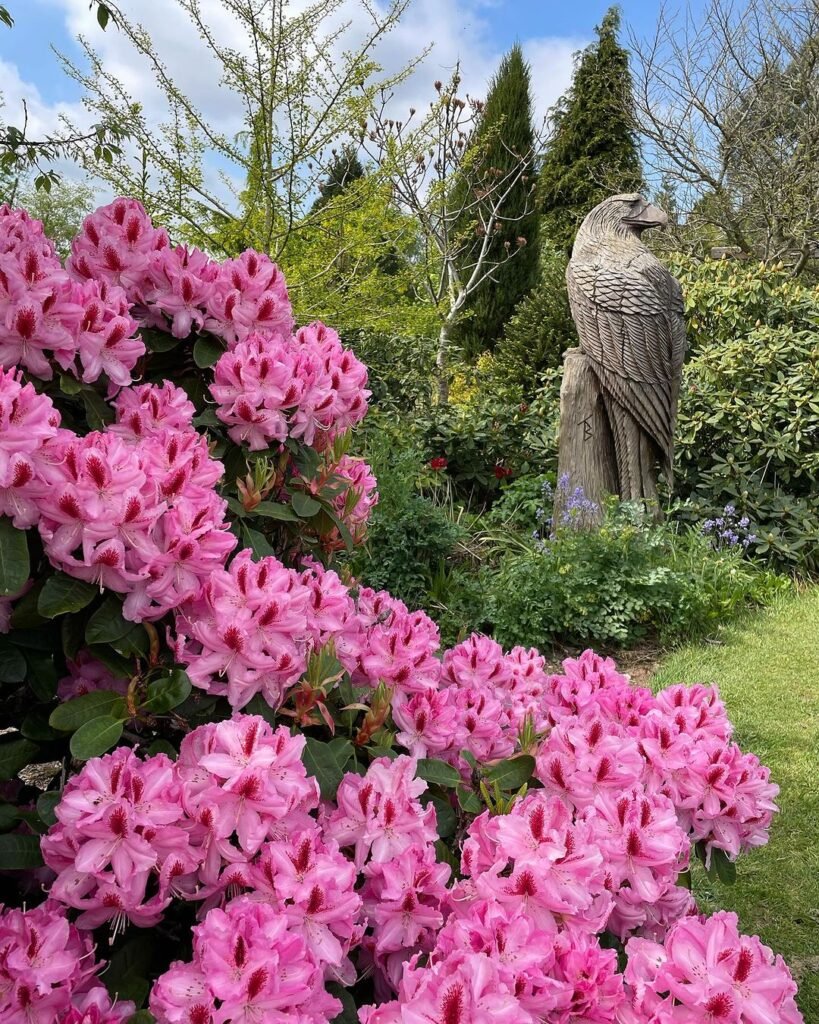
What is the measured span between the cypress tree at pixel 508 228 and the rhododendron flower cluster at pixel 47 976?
13449mm

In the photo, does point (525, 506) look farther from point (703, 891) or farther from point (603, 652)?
point (703, 891)

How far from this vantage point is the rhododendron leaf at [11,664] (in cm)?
98

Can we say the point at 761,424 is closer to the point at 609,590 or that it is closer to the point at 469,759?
the point at 609,590

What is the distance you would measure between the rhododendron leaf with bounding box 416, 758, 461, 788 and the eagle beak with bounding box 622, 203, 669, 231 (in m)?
4.80

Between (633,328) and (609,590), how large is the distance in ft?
5.33

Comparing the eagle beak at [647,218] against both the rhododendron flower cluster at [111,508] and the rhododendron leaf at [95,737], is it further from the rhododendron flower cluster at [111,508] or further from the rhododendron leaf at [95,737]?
the rhododendron leaf at [95,737]

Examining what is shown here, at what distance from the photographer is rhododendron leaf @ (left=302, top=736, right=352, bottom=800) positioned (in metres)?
1.02

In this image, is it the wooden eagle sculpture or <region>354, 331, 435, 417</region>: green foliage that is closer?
the wooden eagle sculpture

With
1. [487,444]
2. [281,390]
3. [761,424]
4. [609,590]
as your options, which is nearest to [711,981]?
[281,390]

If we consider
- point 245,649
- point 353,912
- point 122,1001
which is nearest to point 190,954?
point 122,1001

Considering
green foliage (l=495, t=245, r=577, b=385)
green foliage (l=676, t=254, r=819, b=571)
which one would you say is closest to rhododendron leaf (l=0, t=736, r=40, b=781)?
green foliage (l=676, t=254, r=819, b=571)

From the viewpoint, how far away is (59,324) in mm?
1105

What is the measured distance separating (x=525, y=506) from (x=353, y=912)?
5.27 metres

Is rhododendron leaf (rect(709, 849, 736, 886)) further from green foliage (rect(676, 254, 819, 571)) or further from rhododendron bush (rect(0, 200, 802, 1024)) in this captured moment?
green foliage (rect(676, 254, 819, 571))
